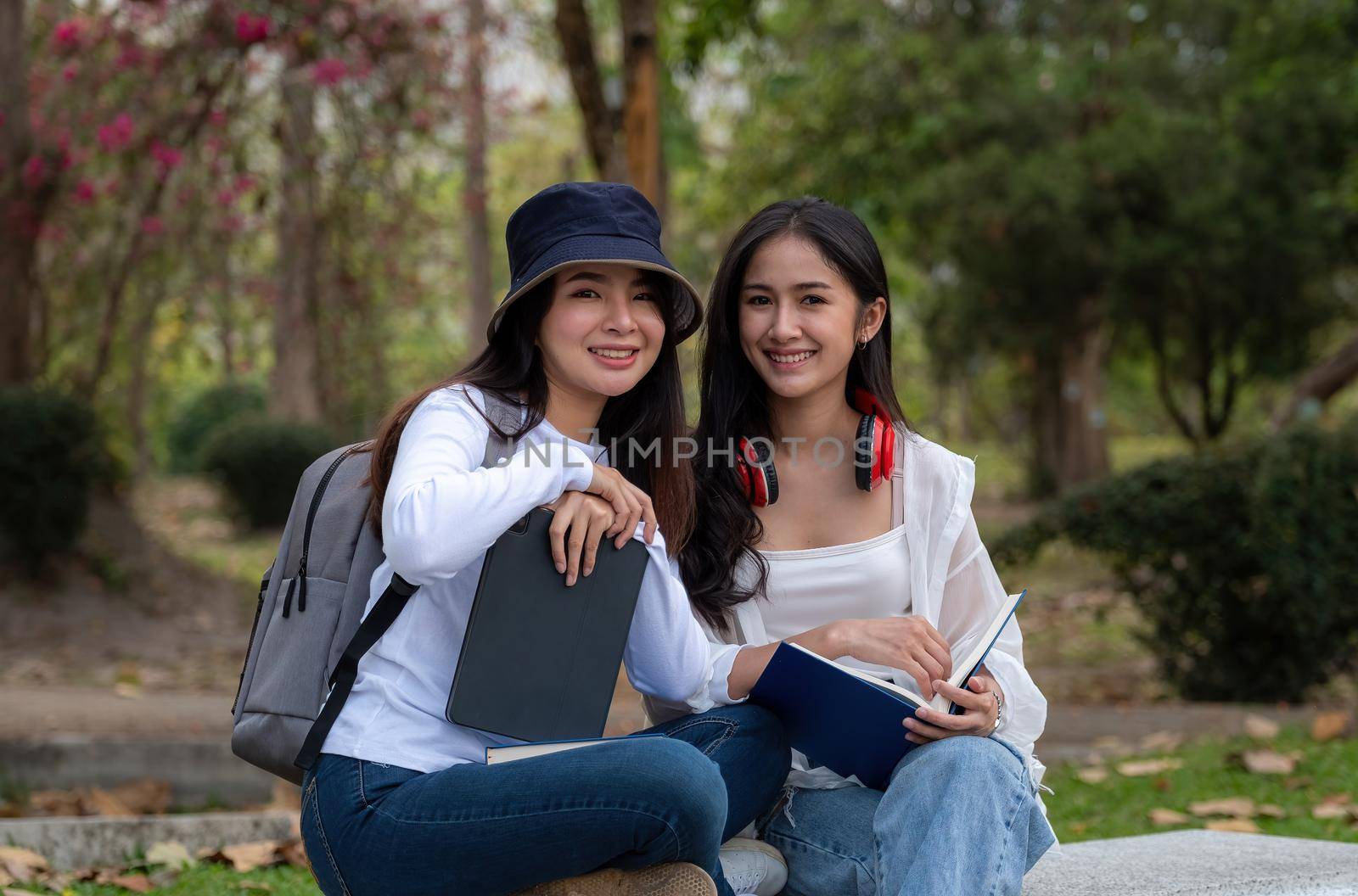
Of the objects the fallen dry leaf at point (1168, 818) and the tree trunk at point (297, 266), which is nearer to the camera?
the fallen dry leaf at point (1168, 818)

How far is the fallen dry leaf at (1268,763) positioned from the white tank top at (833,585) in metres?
2.62

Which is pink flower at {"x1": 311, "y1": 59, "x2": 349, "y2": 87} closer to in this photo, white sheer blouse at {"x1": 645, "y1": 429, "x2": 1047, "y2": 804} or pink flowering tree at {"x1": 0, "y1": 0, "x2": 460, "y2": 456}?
pink flowering tree at {"x1": 0, "y1": 0, "x2": 460, "y2": 456}

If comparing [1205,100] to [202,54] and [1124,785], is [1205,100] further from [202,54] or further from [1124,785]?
[1124,785]

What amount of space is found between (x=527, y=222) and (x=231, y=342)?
17.3 meters

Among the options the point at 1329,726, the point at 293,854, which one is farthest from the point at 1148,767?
the point at 293,854

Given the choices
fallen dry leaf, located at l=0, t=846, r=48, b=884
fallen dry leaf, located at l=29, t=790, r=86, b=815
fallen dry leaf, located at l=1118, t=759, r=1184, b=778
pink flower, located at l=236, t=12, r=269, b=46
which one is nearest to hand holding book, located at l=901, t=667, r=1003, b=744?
fallen dry leaf, located at l=0, t=846, r=48, b=884

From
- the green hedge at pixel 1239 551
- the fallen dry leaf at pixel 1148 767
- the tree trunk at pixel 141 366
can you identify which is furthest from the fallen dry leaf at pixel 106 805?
the tree trunk at pixel 141 366

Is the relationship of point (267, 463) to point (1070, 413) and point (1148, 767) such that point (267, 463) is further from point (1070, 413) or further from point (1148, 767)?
point (1148, 767)

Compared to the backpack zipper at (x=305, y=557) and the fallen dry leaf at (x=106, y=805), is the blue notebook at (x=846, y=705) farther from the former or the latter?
the fallen dry leaf at (x=106, y=805)

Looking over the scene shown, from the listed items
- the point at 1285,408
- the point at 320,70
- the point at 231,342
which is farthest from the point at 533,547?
the point at 231,342

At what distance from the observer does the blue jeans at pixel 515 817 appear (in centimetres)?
210

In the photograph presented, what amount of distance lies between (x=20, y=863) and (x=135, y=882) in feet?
1.06

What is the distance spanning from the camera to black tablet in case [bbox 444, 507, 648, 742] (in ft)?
7.38

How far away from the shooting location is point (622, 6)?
6879 mm
